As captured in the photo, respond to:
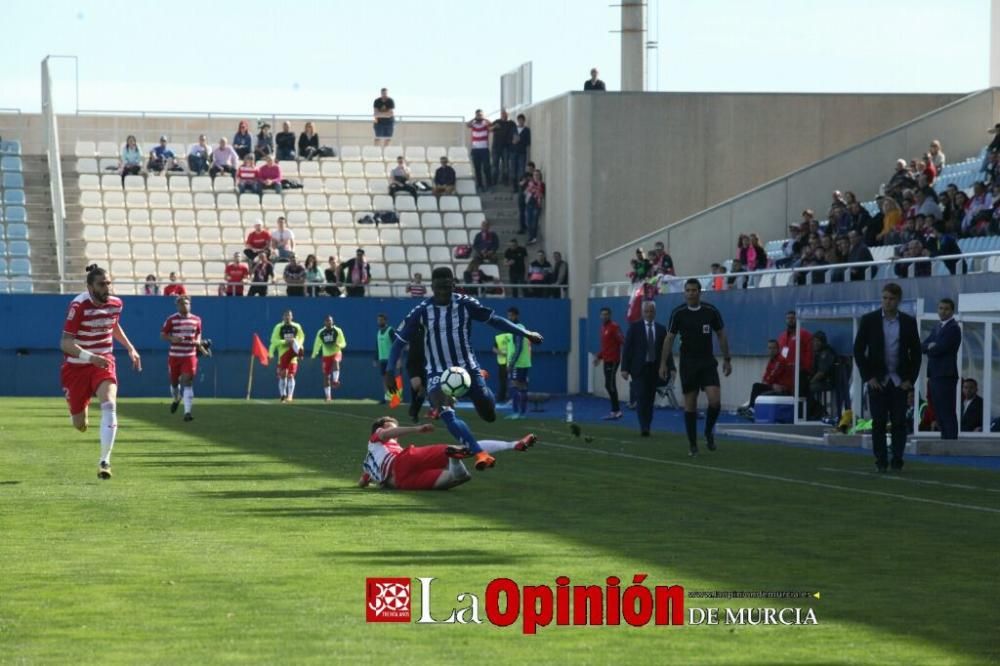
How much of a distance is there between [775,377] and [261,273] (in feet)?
63.9

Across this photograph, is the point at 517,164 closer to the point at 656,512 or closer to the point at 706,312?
the point at 706,312

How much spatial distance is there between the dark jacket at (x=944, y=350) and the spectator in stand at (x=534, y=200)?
27.0m

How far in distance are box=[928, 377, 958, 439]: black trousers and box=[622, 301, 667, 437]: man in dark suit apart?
4.65m

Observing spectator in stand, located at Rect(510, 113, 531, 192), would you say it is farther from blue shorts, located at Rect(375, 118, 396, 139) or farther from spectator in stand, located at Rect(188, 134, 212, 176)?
spectator in stand, located at Rect(188, 134, 212, 176)

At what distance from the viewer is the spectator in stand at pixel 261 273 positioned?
1937 inches

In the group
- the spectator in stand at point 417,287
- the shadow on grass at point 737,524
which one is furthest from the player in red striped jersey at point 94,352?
the spectator in stand at point 417,287

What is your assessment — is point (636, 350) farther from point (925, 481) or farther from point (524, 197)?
point (524, 197)

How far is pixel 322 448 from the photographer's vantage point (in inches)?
949

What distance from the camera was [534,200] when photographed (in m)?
51.9

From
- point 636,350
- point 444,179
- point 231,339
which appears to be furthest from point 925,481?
point 444,179

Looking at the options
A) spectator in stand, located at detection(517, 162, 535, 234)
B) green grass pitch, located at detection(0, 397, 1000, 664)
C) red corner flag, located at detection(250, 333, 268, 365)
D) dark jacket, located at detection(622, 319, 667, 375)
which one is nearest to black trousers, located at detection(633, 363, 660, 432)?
dark jacket, located at detection(622, 319, 667, 375)

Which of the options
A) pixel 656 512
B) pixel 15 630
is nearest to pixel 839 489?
pixel 656 512

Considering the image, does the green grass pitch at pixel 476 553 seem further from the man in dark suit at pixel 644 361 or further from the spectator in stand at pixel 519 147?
the spectator in stand at pixel 519 147

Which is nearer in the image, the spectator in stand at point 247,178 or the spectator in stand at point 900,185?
the spectator in stand at point 900,185
